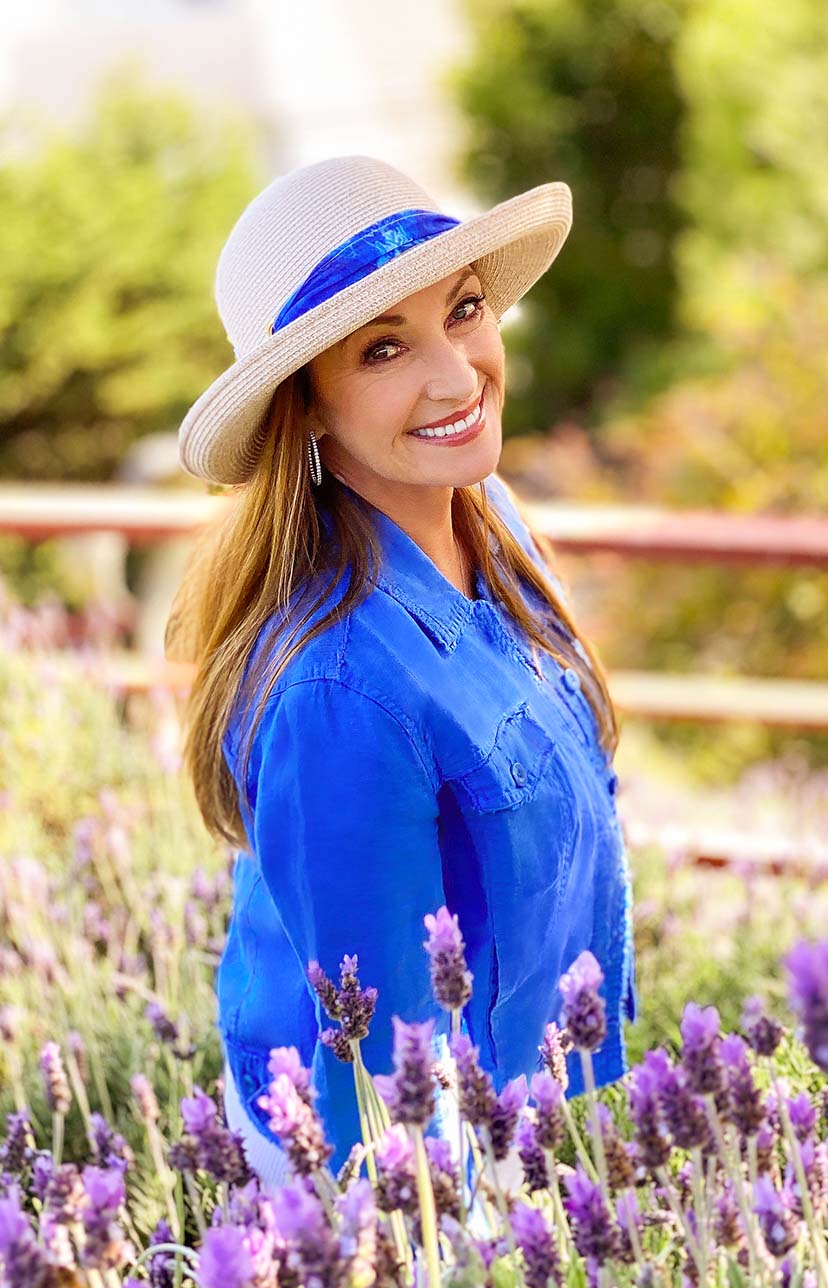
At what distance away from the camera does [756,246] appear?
739 cm

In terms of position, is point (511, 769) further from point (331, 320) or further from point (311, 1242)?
point (311, 1242)

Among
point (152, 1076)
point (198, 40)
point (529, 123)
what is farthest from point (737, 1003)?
point (198, 40)

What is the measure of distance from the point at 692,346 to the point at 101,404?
3.62 m

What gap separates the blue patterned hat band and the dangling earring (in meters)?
0.13

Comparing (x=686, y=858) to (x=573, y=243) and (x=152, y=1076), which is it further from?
(x=573, y=243)

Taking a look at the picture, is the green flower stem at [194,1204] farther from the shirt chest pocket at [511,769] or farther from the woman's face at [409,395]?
the woman's face at [409,395]

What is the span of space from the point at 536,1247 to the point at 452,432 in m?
0.85

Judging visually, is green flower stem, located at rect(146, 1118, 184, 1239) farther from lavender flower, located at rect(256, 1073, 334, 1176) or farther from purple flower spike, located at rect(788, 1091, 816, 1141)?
purple flower spike, located at rect(788, 1091, 816, 1141)

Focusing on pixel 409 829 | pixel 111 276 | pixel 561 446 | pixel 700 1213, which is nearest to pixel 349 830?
pixel 409 829

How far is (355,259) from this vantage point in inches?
61.6

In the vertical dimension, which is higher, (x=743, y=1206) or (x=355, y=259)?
(x=355, y=259)

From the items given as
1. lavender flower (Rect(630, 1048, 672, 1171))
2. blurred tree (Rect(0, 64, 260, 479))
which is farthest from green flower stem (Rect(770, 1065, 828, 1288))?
blurred tree (Rect(0, 64, 260, 479))

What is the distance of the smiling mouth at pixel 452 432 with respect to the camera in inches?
62.1

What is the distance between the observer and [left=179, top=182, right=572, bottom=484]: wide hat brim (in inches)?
58.4
